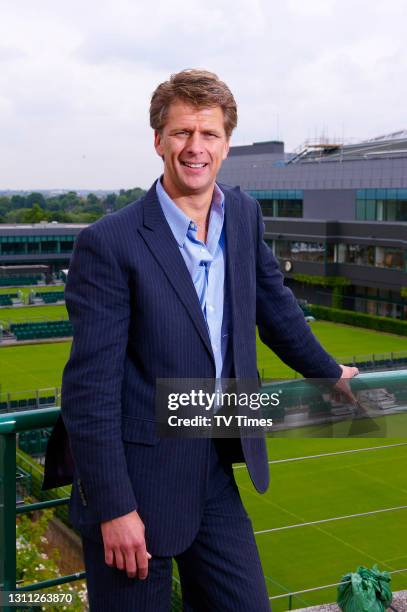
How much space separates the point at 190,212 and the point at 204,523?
103cm

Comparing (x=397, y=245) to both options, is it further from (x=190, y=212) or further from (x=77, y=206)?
(x=77, y=206)

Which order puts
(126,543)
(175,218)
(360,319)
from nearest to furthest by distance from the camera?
1. (126,543)
2. (175,218)
3. (360,319)

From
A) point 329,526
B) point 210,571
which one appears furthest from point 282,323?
point 329,526

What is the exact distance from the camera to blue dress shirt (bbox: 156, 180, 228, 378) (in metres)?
2.73

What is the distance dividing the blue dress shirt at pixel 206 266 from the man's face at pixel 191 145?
0.30ft

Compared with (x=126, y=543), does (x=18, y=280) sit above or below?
below

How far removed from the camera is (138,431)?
260cm

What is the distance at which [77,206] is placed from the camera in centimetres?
16212

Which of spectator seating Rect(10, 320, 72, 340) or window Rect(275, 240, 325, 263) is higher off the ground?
window Rect(275, 240, 325, 263)

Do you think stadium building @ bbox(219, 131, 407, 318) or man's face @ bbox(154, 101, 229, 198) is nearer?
man's face @ bbox(154, 101, 229, 198)

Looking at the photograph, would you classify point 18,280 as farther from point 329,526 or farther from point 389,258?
point 329,526

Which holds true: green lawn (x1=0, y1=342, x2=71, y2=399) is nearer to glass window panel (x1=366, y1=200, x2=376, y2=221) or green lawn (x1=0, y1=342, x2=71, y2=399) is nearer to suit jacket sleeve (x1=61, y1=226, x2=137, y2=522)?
glass window panel (x1=366, y1=200, x2=376, y2=221)

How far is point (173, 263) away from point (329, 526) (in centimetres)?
1665

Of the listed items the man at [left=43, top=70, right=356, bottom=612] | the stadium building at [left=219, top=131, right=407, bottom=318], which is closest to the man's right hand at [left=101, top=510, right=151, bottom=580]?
Answer: the man at [left=43, top=70, right=356, bottom=612]
